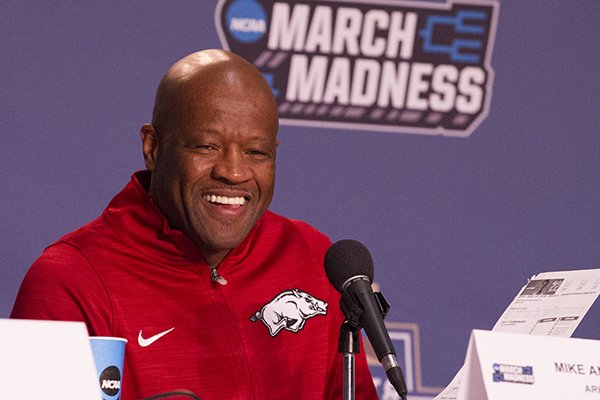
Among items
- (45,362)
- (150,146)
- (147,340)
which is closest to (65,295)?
(147,340)

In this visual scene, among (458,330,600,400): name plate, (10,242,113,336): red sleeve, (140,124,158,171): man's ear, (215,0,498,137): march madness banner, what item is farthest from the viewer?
(215,0,498,137): march madness banner

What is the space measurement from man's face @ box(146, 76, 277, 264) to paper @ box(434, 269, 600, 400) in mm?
605

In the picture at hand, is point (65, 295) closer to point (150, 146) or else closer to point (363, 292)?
point (150, 146)

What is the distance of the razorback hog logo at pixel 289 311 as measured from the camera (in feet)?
7.55

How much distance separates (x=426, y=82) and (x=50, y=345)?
2.33 meters

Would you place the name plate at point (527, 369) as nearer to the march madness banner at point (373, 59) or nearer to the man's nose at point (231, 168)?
the man's nose at point (231, 168)

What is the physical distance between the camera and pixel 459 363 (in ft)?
11.2

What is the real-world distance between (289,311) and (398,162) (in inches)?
47.6

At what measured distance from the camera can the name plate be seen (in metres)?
1.47

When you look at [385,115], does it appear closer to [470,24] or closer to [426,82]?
[426,82]

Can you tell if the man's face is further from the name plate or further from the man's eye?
the name plate

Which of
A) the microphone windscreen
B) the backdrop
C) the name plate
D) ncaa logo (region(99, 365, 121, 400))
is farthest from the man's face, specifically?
the backdrop

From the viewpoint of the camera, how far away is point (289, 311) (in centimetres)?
234

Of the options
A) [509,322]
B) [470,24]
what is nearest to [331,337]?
[509,322]
